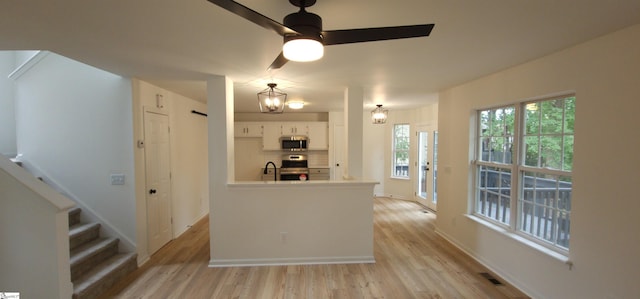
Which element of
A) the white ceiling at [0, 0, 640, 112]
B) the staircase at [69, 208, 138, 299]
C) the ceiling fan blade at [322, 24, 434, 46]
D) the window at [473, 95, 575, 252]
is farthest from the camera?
the staircase at [69, 208, 138, 299]

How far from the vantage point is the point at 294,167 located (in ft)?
22.1

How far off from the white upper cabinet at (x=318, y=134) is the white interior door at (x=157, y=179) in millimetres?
3411

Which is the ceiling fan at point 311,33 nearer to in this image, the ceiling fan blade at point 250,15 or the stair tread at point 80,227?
the ceiling fan blade at point 250,15

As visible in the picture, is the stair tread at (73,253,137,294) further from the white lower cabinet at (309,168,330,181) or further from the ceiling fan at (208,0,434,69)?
the white lower cabinet at (309,168,330,181)

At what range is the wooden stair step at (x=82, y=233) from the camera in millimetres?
2889

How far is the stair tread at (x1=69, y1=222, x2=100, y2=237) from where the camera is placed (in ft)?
9.62

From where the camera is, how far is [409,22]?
1748mm

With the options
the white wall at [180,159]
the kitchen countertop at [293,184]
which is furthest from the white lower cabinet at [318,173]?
the kitchen countertop at [293,184]

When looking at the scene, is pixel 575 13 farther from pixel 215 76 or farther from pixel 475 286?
pixel 215 76

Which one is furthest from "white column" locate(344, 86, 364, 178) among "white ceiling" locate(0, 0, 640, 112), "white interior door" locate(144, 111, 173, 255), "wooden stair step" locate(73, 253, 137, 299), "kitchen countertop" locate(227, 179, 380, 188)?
"wooden stair step" locate(73, 253, 137, 299)

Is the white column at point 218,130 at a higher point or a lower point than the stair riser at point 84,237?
higher

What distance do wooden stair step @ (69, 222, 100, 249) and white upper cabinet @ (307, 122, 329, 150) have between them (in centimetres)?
447

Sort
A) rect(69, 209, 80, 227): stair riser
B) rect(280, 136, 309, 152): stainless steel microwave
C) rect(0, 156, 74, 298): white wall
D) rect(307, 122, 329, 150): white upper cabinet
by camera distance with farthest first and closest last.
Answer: rect(307, 122, 329, 150): white upper cabinet
rect(280, 136, 309, 152): stainless steel microwave
rect(69, 209, 80, 227): stair riser
rect(0, 156, 74, 298): white wall

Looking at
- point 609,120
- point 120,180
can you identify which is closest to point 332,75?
point 609,120
